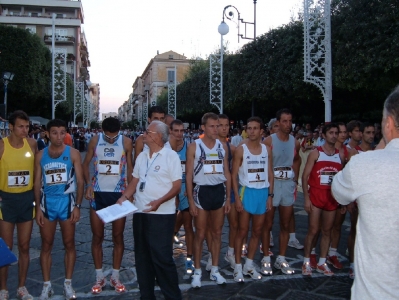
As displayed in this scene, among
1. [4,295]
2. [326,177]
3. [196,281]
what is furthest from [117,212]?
[326,177]

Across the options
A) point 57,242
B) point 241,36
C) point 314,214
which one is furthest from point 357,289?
point 241,36

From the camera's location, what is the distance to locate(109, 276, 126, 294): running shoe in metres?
4.54

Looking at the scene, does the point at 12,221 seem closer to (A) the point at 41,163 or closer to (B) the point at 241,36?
(A) the point at 41,163

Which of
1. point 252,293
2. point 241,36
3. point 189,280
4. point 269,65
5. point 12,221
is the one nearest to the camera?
point 12,221

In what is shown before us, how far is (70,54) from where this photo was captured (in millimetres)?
59469

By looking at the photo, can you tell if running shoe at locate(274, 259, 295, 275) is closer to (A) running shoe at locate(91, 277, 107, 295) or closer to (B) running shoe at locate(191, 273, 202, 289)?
(B) running shoe at locate(191, 273, 202, 289)

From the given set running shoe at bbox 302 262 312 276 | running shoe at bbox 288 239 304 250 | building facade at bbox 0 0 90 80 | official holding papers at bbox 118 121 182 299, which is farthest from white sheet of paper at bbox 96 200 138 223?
building facade at bbox 0 0 90 80

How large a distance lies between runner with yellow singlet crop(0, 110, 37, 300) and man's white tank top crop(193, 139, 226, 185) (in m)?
1.81

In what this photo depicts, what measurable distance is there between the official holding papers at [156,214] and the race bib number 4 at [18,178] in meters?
1.15

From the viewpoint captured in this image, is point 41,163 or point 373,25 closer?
point 41,163

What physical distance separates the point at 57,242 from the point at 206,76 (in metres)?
25.6

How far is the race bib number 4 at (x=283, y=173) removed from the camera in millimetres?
5484

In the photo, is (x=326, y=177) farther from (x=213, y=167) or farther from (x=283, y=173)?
(x=213, y=167)

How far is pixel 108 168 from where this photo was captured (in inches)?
180
